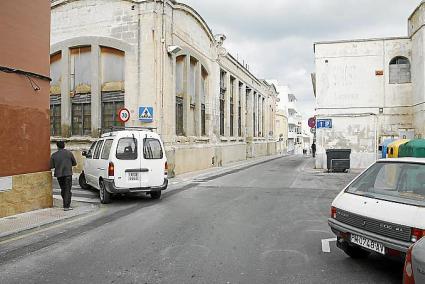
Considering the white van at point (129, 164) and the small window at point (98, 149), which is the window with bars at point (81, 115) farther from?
the white van at point (129, 164)

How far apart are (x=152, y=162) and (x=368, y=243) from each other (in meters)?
7.17

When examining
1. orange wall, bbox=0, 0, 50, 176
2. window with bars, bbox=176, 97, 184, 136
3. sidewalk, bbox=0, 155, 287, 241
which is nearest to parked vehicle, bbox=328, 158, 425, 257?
sidewalk, bbox=0, 155, 287, 241

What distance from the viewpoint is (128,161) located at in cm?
1025

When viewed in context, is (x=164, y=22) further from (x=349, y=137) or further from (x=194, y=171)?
(x=349, y=137)

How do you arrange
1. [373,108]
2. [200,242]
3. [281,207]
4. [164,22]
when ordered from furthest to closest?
1. [373,108]
2. [164,22]
3. [281,207]
4. [200,242]

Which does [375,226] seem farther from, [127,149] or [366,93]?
[366,93]

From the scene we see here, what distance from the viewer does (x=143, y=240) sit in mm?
6367

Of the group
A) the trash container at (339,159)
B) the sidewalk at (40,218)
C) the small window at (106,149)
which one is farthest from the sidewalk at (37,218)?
the trash container at (339,159)

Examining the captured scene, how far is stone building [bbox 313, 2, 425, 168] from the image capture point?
66.9 feet

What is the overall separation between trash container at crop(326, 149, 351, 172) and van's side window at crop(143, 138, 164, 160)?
1140cm

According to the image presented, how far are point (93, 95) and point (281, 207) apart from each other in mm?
12148

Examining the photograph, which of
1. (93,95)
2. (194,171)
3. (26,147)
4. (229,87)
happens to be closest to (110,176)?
(26,147)

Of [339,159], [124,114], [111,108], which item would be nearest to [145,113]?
[124,114]

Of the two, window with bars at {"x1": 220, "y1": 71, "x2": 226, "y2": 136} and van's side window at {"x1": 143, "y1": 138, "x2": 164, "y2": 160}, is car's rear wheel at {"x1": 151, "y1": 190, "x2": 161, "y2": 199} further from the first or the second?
window with bars at {"x1": 220, "y1": 71, "x2": 226, "y2": 136}
